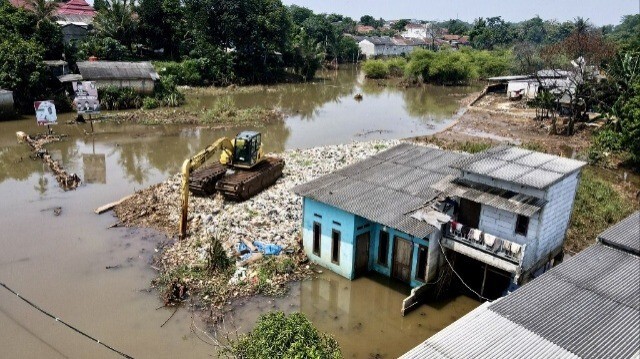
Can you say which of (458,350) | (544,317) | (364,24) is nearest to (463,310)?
(544,317)

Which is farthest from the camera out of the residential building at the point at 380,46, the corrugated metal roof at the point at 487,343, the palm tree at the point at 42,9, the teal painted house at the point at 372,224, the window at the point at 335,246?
the residential building at the point at 380,46

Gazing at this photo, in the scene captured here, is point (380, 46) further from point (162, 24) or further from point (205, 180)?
point (205, 180)

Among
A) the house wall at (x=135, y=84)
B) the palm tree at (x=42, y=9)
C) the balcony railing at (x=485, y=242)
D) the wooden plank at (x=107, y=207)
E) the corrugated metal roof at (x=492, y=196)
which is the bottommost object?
the wooden plank at (x=107, y=207)

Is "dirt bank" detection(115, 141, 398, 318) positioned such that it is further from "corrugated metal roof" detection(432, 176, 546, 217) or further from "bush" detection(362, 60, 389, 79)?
"bush" detection(362, 60, 389, 79)

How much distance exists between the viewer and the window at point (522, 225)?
41.3 ft

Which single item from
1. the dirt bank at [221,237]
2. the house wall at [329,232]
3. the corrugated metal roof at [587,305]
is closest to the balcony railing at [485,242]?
the corrugated metal roof at [587,305]

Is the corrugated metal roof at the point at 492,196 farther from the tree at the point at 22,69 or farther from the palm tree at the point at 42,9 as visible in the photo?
the palm tree at the point at 42,9

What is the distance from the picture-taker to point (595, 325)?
324 inches

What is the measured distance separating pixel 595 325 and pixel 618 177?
19.8 metres

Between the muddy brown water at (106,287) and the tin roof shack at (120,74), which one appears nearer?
the muddy brown water at (106,287)

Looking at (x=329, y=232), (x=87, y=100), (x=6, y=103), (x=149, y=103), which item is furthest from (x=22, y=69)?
(x=329, y=232)

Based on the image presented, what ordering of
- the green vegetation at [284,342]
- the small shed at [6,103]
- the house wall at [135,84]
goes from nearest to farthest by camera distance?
the green vegetation at [284,342]
the small shed at [6,103]
the house wall at [135,84]

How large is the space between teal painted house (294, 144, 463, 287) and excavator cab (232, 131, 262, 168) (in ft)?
14.8

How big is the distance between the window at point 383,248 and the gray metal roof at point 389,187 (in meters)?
0.99
